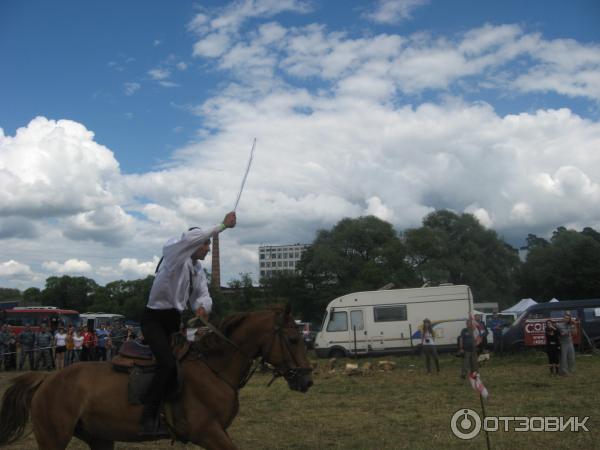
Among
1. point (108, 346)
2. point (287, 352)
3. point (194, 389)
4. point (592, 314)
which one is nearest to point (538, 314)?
point (592, 314)

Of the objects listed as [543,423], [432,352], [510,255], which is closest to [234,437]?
[543,423]

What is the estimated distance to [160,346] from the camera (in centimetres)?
557

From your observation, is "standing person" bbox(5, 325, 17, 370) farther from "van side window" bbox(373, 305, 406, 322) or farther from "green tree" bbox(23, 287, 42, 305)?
"green tree" bbox(23, 287, 42, 305)

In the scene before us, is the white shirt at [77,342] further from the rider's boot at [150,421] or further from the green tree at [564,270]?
the green tree at [564,270]

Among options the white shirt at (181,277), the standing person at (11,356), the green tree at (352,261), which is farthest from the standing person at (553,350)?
the green tree at (352,261)

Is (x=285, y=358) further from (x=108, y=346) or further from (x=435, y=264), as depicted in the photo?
(x=435, y=264)

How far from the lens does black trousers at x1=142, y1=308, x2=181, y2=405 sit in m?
5.48

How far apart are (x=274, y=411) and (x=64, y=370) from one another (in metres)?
6.93

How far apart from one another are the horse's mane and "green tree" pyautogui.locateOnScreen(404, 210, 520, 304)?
2259 inches

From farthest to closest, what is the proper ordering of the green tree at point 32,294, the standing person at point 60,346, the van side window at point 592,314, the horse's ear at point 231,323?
the green tree at point 32,294 < the van side window at point 592,314 < the standing person at point 60,346 < the horse's ear at point 231,323

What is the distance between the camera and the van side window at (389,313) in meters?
27.0

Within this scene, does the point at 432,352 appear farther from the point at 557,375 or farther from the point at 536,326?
the point at 536,326

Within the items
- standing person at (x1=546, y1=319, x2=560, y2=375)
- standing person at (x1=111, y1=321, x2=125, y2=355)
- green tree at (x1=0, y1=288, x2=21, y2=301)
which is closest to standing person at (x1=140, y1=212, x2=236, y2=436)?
standing person at (x1=546, y1=319, x2=560, y2=375)

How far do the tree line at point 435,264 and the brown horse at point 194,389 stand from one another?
52.8 m
